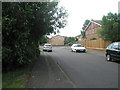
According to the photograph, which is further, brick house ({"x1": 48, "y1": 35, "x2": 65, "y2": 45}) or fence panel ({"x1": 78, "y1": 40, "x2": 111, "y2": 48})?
brick house ({"x1": 48, "y1": 35, "x2": 65, "y2": 45})

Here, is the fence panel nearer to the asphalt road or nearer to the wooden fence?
the wooden fence

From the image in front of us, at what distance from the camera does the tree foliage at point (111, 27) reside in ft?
85.9

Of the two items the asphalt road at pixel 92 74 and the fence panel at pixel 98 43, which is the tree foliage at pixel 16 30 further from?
the fence panel at pixel 98 43

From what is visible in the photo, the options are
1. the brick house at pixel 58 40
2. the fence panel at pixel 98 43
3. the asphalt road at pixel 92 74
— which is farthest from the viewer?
the brick house at pixel 58 40

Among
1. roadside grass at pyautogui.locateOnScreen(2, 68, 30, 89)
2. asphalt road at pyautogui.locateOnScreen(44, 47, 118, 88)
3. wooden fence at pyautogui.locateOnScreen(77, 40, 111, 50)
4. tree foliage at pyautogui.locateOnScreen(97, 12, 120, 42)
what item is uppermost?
tree foliage at pyautogui.locateOnScreen(97, 12, 120, 42)

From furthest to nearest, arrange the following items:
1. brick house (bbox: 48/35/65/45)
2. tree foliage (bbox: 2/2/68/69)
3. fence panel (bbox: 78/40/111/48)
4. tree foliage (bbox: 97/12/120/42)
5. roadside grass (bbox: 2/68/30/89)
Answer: brick house (bbox: 48/35/65/45) < fence panel (bbox: 78/40/111/48) < tree foliage (bbox: 97/12/120/42) < tree foliage (bbox: 2/2/68/69) < roadside grass (bbox: 2/68/30/89)

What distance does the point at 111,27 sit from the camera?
26.9 meters

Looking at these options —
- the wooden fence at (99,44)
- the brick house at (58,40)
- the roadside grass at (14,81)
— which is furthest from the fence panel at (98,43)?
the brick house at (58,40)

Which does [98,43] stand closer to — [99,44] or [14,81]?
[99,44]

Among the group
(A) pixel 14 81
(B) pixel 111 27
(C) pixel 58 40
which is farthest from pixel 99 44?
(C) pixel 58 40

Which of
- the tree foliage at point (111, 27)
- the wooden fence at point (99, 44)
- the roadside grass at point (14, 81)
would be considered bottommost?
the roadside grass at point (14, 81)

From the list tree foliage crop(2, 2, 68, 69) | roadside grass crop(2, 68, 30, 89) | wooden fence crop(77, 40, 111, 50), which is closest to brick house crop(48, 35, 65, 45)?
wooden fence crop(77, 40, 111, 50)

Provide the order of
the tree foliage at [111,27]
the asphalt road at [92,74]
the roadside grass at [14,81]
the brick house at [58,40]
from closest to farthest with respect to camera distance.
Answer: the roadside grass at [14,81], the asphalt road at [92,74], the tree foliage at [111,27], the brick house at [58,40]

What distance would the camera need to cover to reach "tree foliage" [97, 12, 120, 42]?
26188 millimetres
